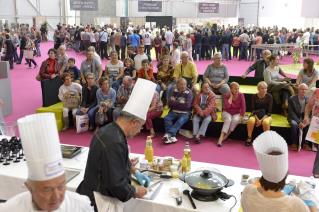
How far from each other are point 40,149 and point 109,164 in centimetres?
75

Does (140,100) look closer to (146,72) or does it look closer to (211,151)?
(211,151)

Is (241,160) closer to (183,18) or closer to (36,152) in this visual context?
(36,152)

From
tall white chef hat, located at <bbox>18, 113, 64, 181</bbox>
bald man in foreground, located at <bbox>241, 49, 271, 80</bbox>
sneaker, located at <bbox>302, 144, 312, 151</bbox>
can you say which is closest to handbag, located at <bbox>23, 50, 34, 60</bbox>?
bald man in foreground, located at <bbox>241, 49, 271, 80</bbox>

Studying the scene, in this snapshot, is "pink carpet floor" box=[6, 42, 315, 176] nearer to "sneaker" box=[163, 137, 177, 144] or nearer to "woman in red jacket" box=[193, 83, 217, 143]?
"sneaker" box=[163, 137, 177, 144]

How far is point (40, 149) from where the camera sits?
1923 millimetres

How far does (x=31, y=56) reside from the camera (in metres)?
14.5

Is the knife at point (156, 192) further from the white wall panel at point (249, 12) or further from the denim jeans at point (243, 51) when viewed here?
the white wall panel at point (249, 12)

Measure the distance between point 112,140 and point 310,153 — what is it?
4.57 meters

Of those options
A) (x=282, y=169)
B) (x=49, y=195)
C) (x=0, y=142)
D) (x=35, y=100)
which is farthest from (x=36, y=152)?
(x=35, y=100)

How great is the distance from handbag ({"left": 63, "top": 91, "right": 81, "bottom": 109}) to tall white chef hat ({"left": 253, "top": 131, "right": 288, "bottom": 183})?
5.61 m

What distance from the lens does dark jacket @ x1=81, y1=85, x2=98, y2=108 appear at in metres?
7.44

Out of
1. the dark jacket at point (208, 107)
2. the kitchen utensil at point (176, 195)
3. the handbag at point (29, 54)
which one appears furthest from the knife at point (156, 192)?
the handbag at point (29, 54)

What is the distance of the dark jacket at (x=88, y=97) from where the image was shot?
7438mm

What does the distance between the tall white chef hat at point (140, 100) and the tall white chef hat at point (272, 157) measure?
0.90m
